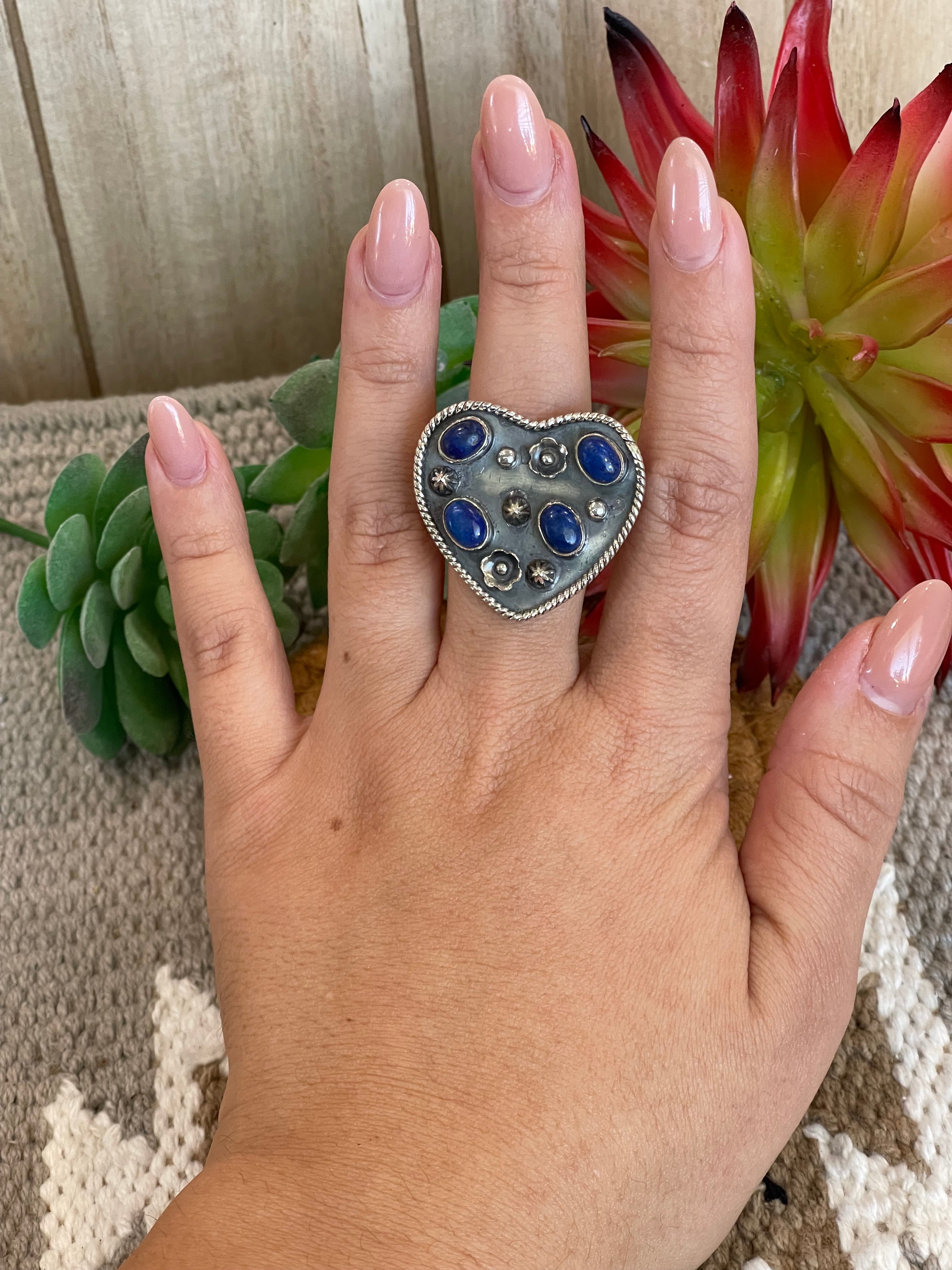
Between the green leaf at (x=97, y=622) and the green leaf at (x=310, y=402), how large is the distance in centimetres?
17

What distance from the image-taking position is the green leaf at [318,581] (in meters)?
0.80

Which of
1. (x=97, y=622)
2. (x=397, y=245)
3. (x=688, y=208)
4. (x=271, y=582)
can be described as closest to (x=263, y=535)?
(x=271, y=582)

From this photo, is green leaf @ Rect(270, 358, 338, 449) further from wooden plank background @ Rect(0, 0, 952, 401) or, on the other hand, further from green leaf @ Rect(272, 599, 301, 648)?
wooden plank background @ Rect(0, 0, 952, 401)

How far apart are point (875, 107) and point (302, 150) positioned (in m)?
0.46

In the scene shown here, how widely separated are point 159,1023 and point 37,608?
0.29 meters

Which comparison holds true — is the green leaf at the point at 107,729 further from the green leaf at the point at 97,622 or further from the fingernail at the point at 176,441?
the fingernail at the point at 176,441

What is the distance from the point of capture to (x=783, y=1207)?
0.62 meters

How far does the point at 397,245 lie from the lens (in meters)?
0.60

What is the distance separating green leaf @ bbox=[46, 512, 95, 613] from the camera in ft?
2.29

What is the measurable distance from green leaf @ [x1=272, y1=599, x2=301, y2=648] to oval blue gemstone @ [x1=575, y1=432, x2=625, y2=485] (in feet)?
0.98

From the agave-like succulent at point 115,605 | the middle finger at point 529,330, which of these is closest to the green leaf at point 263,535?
the agave-like succulent at point 115,605

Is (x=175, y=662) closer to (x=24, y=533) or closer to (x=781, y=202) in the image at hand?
(x=24, y=533)

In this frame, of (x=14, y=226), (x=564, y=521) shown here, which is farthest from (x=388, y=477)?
(x=14, y=226)

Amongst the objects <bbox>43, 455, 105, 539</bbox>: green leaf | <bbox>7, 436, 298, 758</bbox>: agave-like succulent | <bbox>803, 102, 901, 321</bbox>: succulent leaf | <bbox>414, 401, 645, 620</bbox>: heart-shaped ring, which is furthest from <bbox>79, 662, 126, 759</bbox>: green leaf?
<bbox>803, 102, 901, 321</bbox>: succulent leaf
